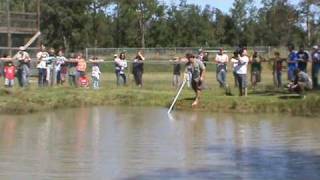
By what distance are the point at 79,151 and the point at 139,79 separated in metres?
16.0

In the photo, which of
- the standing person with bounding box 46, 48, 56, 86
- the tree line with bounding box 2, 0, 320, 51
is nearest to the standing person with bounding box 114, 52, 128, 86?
the standing person with bounding box 46, 48, 56, 86

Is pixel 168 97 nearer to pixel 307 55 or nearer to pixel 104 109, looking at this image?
pixel 104 109

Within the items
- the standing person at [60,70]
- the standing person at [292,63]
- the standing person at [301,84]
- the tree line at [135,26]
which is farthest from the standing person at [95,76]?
the tree line at [135,26]

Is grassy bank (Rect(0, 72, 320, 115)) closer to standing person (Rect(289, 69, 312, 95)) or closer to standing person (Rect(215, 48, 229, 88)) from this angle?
standing person (Rect(289, 69, 312, 95))

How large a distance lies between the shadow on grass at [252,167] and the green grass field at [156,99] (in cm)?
752

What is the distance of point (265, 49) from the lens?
53.7m

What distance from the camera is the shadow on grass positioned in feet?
35.4

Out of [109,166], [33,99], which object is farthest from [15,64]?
[109,166]

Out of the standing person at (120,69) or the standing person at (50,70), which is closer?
the standing person at (50,70)

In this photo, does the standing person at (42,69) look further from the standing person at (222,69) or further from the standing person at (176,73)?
the standing person at (222,69)

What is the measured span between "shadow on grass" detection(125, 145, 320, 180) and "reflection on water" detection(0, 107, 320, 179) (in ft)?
→ 0.05

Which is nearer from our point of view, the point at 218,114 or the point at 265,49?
the point at 218,114

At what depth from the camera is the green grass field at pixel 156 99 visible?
20.9 metres

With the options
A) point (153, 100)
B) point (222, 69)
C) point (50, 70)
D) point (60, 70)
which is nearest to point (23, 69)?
point (50, 70)
